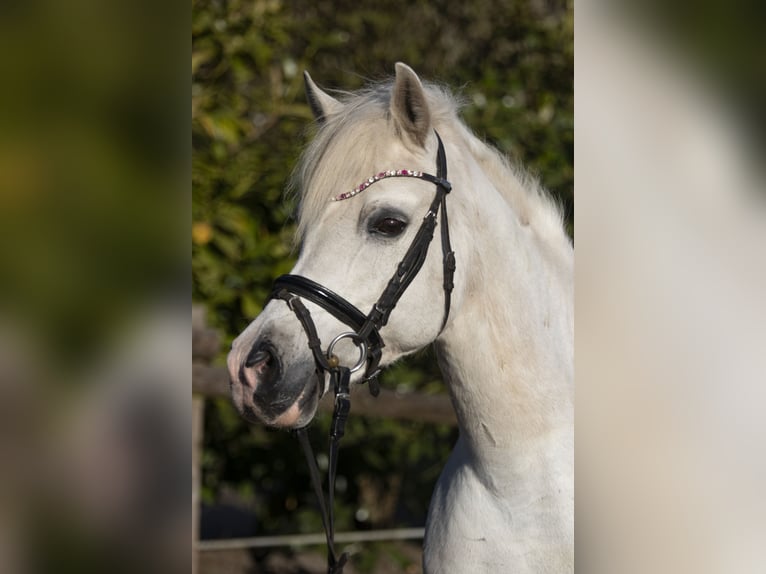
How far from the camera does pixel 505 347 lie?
1.82 m

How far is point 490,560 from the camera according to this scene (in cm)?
177

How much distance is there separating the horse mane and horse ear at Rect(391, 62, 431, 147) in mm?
40

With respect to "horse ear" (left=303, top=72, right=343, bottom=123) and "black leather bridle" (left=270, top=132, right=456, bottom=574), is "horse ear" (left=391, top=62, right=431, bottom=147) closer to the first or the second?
"black leather bridle" (left=270, top=132, right=456, bottom=574)

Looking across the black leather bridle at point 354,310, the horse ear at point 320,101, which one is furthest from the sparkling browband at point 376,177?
the horse ear at point 320,101

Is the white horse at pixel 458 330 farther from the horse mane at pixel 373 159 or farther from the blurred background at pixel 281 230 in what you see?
the blurred background at pixel 281 230

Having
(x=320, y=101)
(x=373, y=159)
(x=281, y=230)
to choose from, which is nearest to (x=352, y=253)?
(x=373, y=159)

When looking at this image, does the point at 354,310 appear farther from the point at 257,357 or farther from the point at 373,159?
the point at 373,159

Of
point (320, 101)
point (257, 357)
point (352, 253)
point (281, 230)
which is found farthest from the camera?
point (281, 230)

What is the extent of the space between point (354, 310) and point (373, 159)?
0.34m

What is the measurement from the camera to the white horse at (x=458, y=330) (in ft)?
5.62

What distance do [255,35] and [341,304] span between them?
3057 millimetres
